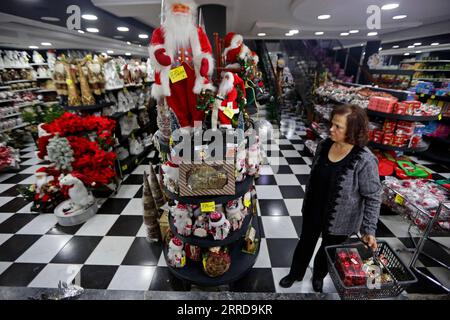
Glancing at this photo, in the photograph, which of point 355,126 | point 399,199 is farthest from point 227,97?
point 399,199

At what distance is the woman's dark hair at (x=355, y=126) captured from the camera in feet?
4.10

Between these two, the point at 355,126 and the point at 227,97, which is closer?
the point at 355,126

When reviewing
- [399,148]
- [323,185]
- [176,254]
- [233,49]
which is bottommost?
[176,254]

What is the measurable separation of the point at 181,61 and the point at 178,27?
227 mm

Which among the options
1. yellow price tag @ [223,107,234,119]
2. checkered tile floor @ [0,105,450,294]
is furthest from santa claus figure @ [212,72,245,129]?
checkered tile floor @ [0,105,450,294]

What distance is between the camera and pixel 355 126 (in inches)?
49.2

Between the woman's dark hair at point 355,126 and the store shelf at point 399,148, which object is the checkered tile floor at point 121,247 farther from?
the woman's dark hair at point 355,126

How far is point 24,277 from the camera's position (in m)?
1.96

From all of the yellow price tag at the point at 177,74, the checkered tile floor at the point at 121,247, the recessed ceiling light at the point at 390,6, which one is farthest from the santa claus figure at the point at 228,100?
the recessed ceiling light at the point at 390,6

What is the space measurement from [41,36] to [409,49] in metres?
9.00

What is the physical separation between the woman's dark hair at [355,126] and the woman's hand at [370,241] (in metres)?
0.52

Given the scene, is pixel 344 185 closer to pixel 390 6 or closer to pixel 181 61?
pixel 181 61

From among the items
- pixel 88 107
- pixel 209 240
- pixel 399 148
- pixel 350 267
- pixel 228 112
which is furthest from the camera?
pixel 88 107
